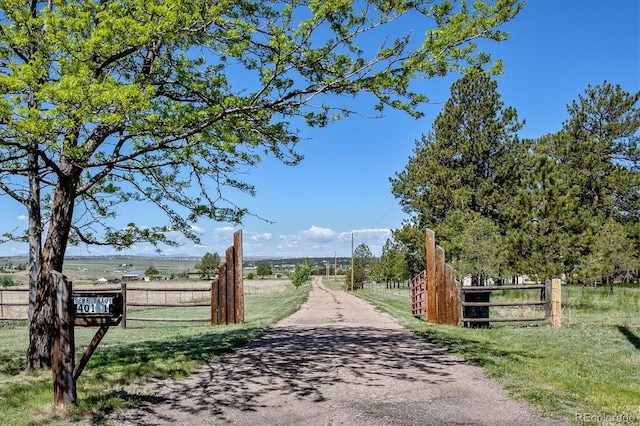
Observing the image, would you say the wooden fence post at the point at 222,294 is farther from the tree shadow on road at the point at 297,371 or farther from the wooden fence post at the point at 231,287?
the tree shadow on road at the point at 297,371

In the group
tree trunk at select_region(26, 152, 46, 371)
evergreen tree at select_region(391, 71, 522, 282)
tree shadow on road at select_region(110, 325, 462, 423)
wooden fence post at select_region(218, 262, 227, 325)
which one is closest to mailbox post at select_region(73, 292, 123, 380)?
tree shadow on road at select_region(110, 325, 462, 423)

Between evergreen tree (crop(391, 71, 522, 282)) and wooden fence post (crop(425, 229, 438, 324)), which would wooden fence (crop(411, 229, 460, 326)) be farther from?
evergreen tree (crop(391, 71, 522, 282))

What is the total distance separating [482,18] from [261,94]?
3218 millimetres

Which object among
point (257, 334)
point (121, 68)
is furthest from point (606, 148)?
point (121, 68)

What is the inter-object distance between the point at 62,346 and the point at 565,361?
23.2 feet

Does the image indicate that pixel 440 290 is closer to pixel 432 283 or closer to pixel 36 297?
pixel 432 283

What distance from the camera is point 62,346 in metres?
5.72

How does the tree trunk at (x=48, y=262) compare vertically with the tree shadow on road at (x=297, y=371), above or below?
above

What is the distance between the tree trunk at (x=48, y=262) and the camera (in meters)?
8.01

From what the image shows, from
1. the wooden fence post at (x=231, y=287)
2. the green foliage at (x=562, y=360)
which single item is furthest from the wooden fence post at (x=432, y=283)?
the wooden fence post at (x=231, y=287)

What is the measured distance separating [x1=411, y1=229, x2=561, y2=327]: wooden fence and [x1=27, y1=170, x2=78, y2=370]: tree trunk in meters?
9.34

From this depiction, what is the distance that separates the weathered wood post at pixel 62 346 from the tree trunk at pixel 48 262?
2.43m

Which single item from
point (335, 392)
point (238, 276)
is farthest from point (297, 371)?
point (238, 276)

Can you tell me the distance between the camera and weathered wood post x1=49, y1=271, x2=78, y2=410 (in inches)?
220
